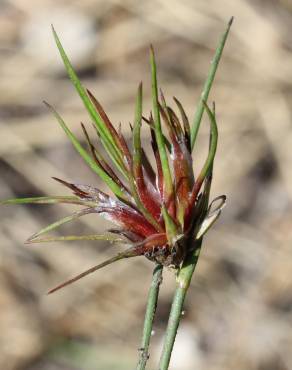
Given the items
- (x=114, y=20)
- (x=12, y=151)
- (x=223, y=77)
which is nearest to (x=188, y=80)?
(x=223, y=77)

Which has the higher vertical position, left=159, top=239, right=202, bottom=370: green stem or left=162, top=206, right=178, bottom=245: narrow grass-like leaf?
left=162, top=206, right=178, bottom=245: narrow grass-like leaf

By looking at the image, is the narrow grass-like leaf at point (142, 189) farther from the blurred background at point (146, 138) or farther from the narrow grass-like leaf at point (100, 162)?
the blurred background at point (146, 138)

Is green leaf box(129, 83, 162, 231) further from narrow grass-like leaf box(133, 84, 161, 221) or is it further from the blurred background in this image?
the blurred background

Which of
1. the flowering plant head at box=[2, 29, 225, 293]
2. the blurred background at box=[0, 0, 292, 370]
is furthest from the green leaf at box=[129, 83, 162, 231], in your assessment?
the blurred background at box=[0, 0, 292, 370]

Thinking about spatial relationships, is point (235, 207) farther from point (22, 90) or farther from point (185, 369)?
point (22, 90)

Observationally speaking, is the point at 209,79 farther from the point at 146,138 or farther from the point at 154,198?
the point at 146,138

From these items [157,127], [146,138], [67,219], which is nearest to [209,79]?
[157,127]
